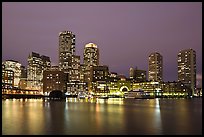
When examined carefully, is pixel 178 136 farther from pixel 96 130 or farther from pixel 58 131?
pixel 58 131

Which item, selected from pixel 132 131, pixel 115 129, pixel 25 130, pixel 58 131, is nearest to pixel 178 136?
pixel 132 131

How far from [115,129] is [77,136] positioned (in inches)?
333

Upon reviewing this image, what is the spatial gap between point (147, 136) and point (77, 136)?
7721mm

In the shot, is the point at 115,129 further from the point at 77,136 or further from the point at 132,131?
the point at 77,136

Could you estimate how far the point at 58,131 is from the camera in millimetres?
38844

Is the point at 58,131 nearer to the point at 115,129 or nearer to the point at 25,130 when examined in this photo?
the point at 25,130

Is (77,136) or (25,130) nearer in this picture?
(77,136)

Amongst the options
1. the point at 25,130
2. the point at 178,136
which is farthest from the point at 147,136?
the point at 25,130

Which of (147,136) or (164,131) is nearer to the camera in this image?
(147,136)

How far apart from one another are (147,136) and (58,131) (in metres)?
11.9

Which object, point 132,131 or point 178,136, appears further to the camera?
point 132,131

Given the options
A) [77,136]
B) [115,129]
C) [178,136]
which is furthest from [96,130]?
[178,136]

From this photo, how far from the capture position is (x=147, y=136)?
33.5 metres

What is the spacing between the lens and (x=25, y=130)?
38969 mm
